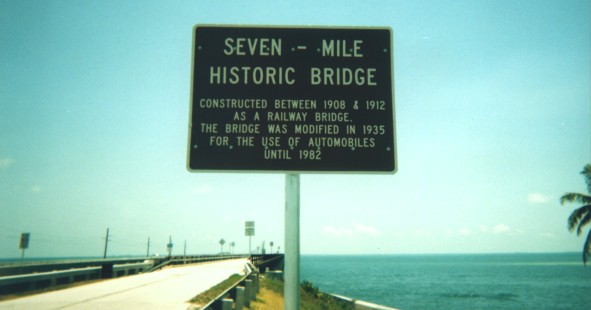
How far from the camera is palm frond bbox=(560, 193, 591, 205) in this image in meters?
36.8

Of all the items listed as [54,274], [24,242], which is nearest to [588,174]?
[54,274]

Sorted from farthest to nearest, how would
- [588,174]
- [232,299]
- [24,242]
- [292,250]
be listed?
1. [588,174]
2. [24,242]
3. [232,299]
4. [292,250]

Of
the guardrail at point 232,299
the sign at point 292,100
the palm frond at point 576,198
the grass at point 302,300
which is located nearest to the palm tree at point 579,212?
the palm frond at point 576,198

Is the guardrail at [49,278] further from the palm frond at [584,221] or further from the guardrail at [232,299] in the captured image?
the palm frond at [584,221]

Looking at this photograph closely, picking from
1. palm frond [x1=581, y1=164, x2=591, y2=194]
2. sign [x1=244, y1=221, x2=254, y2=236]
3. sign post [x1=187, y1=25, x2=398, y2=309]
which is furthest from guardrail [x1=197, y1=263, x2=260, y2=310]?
palm frond [x1=581, y1=164, x2=591, y2=194]

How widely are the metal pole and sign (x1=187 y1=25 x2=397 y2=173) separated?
12.2 inches

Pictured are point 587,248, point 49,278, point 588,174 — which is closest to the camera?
point 49,278

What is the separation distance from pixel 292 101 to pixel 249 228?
3576 cm

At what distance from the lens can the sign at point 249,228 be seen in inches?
1506

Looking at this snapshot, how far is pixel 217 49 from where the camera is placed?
13.6ft

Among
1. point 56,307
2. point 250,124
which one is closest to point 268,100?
point 250,124

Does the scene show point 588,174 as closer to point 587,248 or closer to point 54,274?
point 587,248

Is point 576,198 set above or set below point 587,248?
above

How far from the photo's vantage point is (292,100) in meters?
4.04
